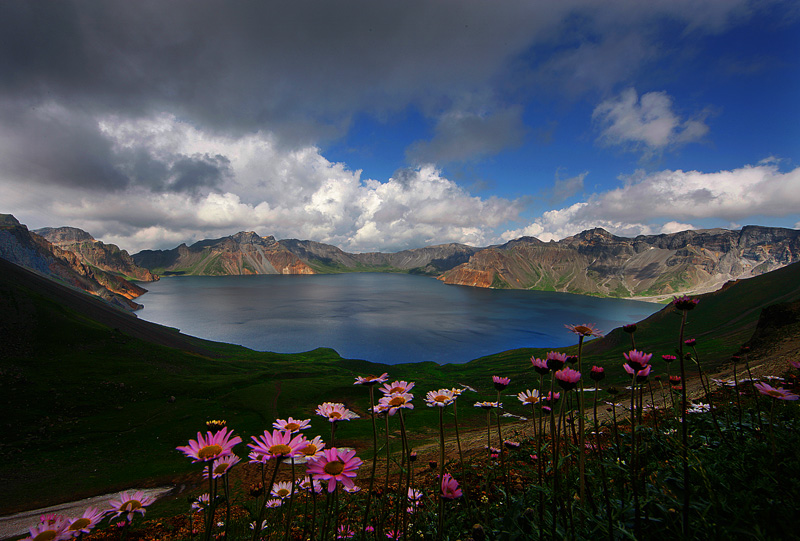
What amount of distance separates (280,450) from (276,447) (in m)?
0.13

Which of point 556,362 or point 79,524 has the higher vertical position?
point 556,362

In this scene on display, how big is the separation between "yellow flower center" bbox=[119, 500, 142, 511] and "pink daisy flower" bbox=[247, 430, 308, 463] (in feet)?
4.79

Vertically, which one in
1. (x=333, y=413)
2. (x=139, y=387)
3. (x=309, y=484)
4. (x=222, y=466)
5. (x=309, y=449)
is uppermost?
(x=333, y=413)

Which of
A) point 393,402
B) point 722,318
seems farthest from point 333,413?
point 722,318

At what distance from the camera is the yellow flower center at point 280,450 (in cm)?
260

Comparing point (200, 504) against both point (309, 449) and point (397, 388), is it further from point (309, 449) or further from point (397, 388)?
point (397, 388)

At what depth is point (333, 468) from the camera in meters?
2.65

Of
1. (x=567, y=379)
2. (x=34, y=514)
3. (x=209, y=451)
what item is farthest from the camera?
(x=34, y=514)

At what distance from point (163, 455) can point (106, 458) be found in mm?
→ 4711

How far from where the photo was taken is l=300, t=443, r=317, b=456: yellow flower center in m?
2.93

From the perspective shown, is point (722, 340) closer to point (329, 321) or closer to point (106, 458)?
point (106, 458)

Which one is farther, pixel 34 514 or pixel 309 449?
pixel 34 514

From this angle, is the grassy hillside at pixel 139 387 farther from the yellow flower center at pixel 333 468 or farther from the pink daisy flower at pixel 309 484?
the yellow flower center at pixel 333 468

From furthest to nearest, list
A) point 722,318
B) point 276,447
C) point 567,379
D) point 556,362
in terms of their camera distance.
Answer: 1. point 722,318
2. point 556,362
3. point 567,379
4. point 276,447
